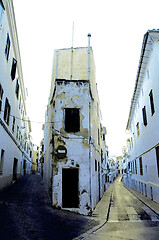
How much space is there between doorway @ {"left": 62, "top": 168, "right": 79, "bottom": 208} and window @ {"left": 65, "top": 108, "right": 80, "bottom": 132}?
1967mm

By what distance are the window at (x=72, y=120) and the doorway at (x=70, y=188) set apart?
77.4 inches

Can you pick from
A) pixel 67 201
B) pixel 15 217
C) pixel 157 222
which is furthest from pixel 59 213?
pixel 157 222

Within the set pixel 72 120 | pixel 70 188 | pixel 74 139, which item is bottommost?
pixel 70 188

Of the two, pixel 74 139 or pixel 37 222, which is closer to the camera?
pixel 37 222

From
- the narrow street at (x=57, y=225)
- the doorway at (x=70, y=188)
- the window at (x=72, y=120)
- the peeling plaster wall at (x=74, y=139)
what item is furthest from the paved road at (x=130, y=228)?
the window at (x=72, y=120)

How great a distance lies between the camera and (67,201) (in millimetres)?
8078

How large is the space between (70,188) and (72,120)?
10.5 feet

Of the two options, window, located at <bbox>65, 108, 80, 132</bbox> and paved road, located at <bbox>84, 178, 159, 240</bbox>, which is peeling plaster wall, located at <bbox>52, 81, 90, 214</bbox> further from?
paved road, located at <bbox>84, 178, 159, 240</bbox>

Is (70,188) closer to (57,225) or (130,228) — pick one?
(57,225)

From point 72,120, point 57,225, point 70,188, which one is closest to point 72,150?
point 72,120

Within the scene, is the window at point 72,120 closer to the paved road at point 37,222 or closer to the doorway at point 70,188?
the doorway at point 70,188

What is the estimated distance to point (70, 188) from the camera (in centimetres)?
823

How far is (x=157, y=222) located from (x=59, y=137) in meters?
5.42

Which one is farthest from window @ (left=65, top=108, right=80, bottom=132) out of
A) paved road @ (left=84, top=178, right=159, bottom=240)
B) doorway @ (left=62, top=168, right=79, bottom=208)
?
paved road @ (left=84, top=178, right=159, bottom=240)
